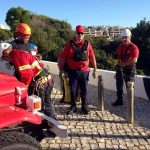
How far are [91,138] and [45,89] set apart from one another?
1197 millimetres

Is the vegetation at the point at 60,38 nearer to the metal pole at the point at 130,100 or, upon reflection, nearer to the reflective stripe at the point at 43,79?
the metal pole at the point at 130,100

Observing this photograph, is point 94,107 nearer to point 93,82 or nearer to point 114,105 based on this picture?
point 114,105

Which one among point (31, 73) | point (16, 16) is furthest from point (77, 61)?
Result: point (16, 16)

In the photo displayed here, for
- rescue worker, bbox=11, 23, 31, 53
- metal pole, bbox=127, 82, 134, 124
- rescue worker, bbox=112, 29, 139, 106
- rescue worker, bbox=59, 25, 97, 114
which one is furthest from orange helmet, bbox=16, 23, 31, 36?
rescue worker, bbox=112, 29, 139, 106

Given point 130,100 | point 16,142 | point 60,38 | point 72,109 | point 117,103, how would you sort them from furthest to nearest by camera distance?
1. point 60,38
2. point 117,103
3. point 72,109
4. point 130,100
5. point 16,142

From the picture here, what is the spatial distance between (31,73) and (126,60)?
4052mm

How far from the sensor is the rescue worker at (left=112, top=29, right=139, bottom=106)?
8.92 meters

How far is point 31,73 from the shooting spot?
5547 mm

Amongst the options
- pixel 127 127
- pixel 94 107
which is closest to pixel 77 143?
pixel 127 127

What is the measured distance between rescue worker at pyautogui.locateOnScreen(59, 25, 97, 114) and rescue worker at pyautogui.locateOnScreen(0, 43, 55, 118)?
1.73 metres

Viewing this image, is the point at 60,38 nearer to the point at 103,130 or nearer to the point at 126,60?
the point at 126,60

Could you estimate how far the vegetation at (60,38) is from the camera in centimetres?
3203

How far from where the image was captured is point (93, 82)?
40.9ft

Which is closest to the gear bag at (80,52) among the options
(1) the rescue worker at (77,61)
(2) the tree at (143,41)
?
(1) the rescue worker at (77,61)
